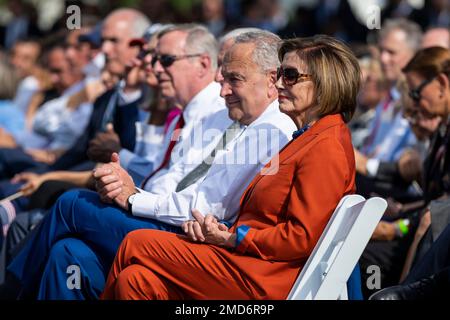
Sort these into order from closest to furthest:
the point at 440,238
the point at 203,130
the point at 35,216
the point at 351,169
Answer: the point at 351,169, the point at 440,238, the point at 203,130, the point at 35,216

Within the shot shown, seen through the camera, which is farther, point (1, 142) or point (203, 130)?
point (1, 142)

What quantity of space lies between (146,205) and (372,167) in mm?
2752

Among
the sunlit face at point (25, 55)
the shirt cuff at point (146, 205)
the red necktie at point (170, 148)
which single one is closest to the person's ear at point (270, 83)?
the shirt cuff at point (146, 205)

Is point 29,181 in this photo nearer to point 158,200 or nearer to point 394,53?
point 158,200

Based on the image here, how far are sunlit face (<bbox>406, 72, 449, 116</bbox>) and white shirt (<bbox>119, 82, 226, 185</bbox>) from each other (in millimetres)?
1376

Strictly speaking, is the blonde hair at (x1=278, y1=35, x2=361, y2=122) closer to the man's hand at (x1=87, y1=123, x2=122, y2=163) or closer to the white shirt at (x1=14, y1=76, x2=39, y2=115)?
the man's hand at (x1=87, y1=123, x2=122, y2=163)

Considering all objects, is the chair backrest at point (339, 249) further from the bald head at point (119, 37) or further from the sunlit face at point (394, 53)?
the sunlit face at point (394, 53)

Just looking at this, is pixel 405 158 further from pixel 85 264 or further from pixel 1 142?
pixel 1 142

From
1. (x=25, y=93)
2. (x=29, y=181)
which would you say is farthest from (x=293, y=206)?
(x=25, y=93)

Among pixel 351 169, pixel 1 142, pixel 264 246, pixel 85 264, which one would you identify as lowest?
pixel 1 142

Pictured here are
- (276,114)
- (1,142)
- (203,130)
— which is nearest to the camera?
(276,114)
